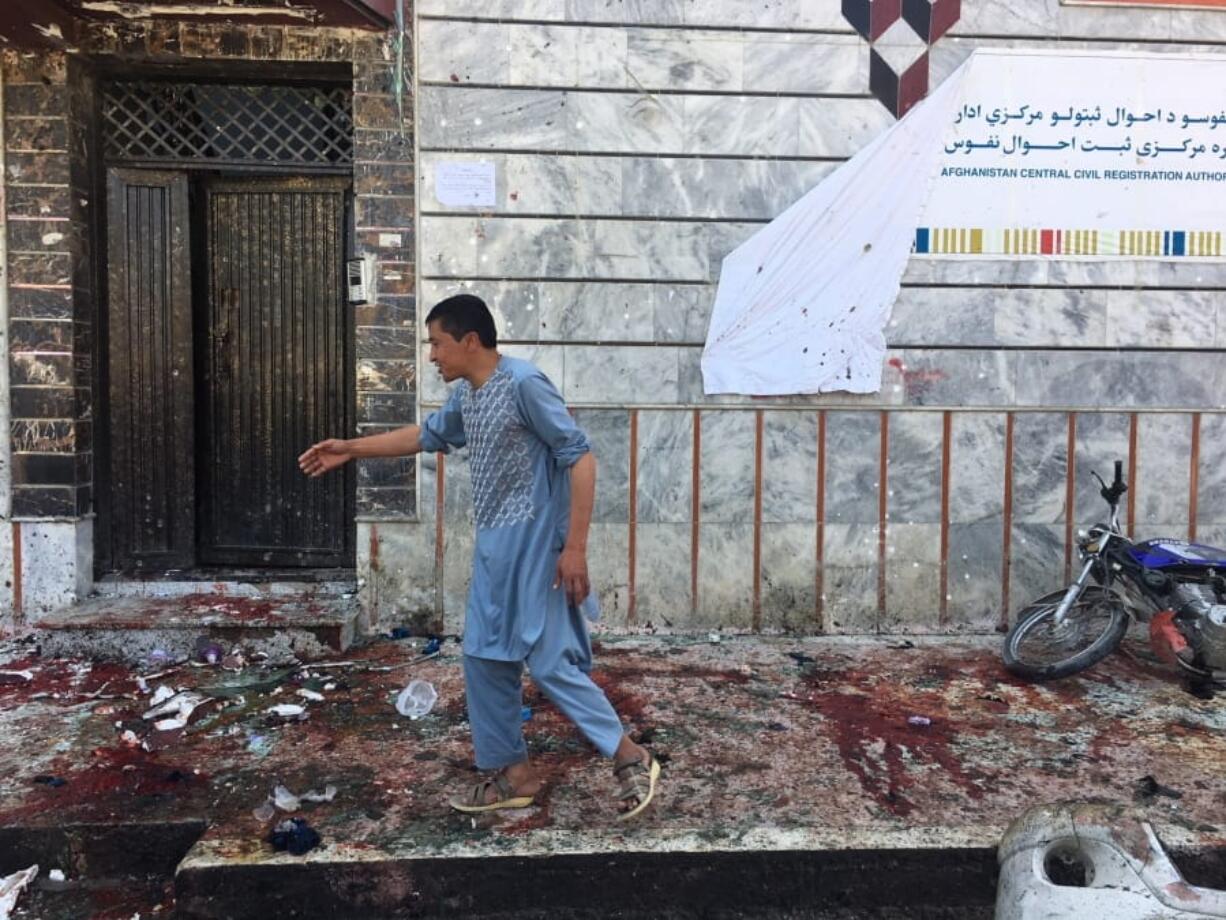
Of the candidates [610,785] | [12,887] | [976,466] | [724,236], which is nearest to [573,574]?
[610,785]

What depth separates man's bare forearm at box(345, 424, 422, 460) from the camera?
3.18 metres

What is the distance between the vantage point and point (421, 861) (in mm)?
2787

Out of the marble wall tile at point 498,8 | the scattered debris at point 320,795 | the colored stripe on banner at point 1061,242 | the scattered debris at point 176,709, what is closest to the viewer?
the scattered debris at point 320,795

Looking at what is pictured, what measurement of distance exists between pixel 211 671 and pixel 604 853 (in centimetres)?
264

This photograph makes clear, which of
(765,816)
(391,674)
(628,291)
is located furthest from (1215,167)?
(391,674)

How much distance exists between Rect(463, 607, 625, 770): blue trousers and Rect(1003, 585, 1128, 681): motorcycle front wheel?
2555 millimetres

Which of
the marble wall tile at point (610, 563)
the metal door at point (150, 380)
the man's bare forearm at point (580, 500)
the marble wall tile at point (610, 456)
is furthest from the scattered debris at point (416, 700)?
the metal door at point (150, 380)

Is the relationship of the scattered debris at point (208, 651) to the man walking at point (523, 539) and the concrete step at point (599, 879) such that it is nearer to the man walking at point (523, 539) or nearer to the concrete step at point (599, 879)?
the concrete step at point (599, 879)

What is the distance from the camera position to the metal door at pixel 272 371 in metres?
5.29

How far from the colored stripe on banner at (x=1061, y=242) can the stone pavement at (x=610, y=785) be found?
2307 mm

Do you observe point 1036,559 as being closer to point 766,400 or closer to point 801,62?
point 766,400

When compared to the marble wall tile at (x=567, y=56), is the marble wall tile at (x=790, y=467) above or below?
below

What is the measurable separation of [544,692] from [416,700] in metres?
1.37

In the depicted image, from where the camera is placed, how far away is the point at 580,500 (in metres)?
2.87
